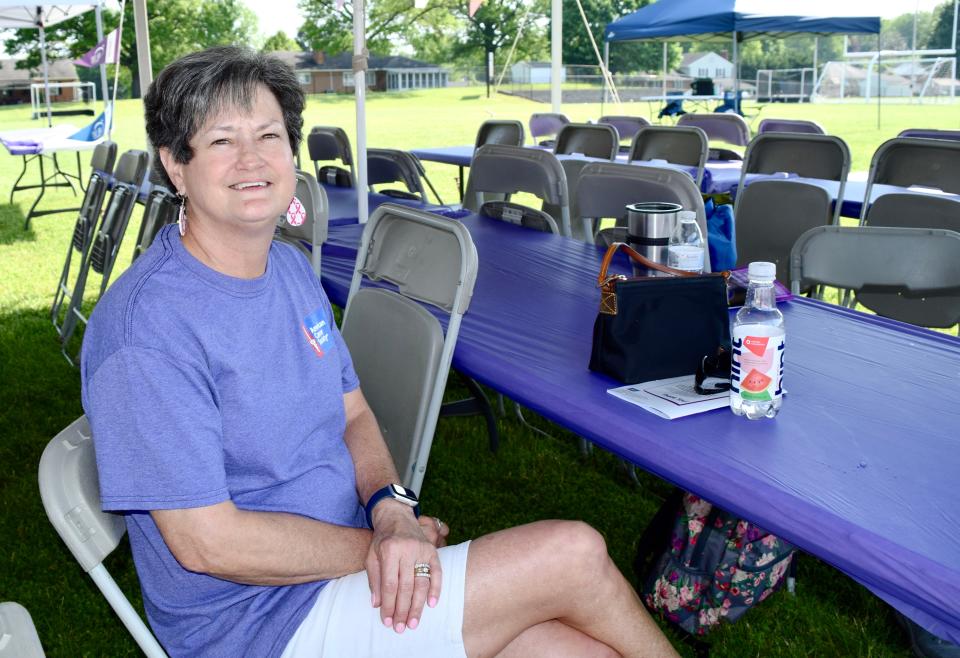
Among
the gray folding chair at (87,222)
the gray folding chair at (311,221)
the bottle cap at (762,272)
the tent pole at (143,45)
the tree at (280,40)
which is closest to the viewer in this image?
the bottle cap at (762,272)

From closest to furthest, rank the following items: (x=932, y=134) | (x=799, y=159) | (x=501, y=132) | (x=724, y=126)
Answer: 1. (x=799, y=159)
2. (x=932, y=134)
3. (x=501, y=132)
4. (x=724, y=126)

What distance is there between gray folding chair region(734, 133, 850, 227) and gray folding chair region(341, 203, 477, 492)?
2732 millimetres

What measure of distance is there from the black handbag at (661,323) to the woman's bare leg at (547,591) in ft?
1.45

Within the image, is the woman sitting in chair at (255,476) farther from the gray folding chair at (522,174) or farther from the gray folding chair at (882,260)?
the gray folding chair at (522,174)

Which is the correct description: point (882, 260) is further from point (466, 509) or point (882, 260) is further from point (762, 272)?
point (466, 509)

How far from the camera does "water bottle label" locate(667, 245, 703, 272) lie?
2074 mm

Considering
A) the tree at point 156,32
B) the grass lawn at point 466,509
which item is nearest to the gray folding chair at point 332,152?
the grass lawn at point 466,509

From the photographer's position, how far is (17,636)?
125cm

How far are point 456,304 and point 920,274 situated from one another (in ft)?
4.67

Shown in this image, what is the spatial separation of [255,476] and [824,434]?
988 millimetres

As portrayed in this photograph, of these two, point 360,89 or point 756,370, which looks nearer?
point 756,370

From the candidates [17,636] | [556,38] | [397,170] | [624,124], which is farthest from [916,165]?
[624,124]

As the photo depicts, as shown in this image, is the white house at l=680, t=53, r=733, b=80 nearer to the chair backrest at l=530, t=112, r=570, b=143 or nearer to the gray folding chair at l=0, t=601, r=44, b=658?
the chair backrest at l=530, t=112, r=570, b=143

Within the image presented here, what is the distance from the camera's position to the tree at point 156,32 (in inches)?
1694
